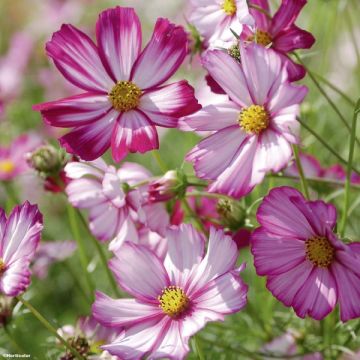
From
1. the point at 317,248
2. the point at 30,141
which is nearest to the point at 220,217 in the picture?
the point at 317,248

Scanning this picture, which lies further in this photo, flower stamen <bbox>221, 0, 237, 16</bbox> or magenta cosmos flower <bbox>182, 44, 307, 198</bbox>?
flower stamen <bbox>221, 0, 237, 16</bbox>

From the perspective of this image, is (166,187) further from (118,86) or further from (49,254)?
(49,254)

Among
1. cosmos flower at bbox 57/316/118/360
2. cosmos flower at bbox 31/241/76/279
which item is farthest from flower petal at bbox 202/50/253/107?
cosmos flower at bbox 31/241/76/279

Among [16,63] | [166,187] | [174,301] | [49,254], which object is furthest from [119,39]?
[16,63]

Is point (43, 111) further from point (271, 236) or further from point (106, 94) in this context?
point (271, 236)

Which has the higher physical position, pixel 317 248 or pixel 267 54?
pixel 267 54

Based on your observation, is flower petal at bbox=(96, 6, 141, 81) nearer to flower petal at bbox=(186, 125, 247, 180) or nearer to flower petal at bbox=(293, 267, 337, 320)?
flower petal at bbox=(186, 125, 247, 180)

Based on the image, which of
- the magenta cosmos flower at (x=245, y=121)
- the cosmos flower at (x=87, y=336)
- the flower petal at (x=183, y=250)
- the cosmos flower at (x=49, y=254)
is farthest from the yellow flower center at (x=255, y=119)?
the cosmos flower at (x=49, y=254)
